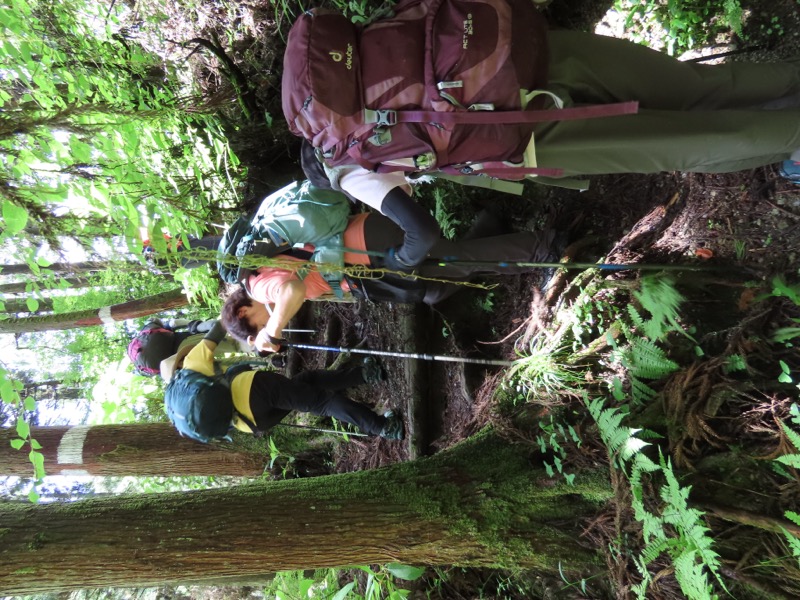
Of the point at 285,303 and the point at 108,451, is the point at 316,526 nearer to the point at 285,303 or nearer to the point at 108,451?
the point at 285,303

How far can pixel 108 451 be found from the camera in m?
6.07

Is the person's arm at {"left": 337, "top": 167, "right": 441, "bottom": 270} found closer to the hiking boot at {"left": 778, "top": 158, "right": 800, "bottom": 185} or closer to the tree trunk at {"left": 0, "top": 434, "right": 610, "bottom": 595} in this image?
the tree trunk at {"left": 0, "top": 434, "right": 610, "bottom": 595}

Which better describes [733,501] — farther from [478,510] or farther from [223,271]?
[223,271]

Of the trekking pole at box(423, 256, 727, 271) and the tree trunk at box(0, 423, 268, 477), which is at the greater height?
the trekking pole at box(423, 256, 727, 271)

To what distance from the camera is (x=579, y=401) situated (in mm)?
3811

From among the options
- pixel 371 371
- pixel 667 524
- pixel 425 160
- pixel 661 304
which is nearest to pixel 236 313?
pixel 371 371

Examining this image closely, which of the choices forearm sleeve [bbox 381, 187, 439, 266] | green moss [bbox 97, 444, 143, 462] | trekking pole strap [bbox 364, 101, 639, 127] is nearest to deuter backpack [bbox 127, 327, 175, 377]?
green moss [bbox 97, 444, 143, 462]

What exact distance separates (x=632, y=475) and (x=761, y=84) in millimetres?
2602

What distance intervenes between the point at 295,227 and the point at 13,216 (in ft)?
6.69

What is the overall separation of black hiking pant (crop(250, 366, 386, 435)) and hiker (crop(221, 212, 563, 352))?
27.2 inches

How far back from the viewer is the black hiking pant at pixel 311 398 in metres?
5.61

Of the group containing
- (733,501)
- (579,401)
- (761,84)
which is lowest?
(733,501)

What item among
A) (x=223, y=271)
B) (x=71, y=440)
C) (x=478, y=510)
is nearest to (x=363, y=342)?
(x=223, y=271)

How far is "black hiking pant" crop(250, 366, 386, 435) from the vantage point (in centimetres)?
561
